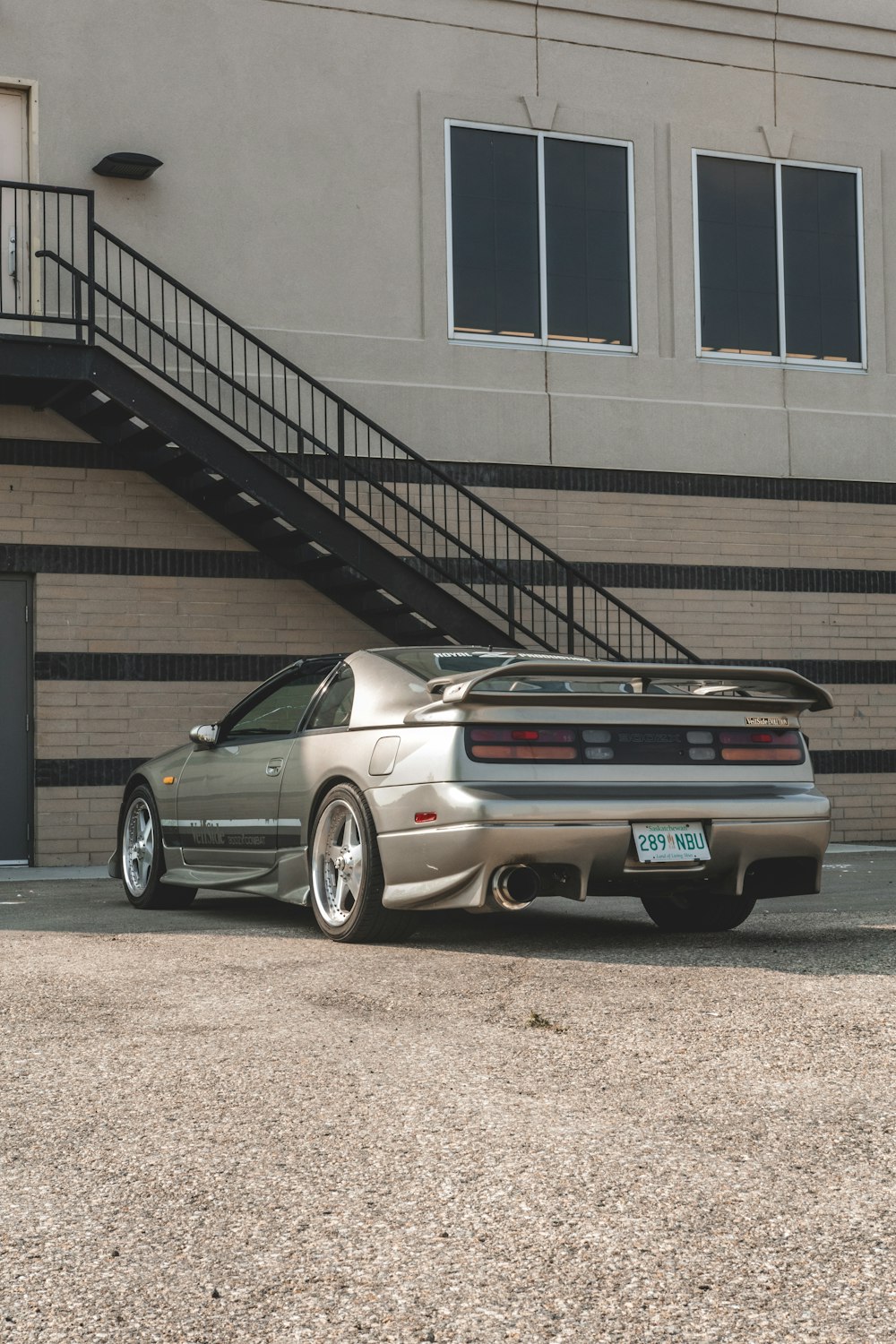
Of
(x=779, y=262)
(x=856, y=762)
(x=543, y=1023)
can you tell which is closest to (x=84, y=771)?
(x=856, y=762)

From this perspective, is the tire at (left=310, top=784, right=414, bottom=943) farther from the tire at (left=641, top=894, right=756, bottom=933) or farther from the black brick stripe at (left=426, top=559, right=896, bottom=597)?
the black brick stripe at (left=426, top=559, right=896, bottom=597)

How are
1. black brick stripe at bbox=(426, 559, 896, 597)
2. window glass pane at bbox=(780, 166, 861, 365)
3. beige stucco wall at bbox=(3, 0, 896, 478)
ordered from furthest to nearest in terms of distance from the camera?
window glass pane at bbox=(780, 166, 861, 365) < black brick stripe at bbox=(426, 559, 896, 597) < beige stucco wall at bbox=(3, 0, 896, 478)

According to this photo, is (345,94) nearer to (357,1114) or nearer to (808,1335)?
(357,1114)

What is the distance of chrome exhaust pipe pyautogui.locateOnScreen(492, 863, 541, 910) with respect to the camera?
22.3ft

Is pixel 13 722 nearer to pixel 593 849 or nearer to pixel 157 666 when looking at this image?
pixel 157 666

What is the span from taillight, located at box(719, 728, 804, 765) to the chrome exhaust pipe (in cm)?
114

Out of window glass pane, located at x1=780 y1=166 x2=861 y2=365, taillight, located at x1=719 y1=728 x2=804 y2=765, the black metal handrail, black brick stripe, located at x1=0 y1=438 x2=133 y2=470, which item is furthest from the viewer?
window glass pane, located at x1=780 y1=166 x2=861 y2=365

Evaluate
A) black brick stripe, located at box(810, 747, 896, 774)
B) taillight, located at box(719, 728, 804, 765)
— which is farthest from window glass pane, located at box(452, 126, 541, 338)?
taillight, located at box(719, 728, 804, 765)

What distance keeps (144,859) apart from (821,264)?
11.0m

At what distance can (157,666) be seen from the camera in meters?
14.3

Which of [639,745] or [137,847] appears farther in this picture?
[137,847]

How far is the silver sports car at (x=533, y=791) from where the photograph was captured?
22.5ft

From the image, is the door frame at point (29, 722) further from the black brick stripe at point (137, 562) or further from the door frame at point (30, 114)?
the door frame at point (30, 114)

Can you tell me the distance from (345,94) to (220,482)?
4.26 metres
